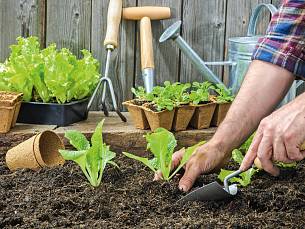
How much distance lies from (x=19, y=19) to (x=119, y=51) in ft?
1.59

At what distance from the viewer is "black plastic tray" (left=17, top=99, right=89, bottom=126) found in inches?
118

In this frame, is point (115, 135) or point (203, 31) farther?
point (203, 31)

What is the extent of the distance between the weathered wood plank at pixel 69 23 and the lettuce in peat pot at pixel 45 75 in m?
0.35

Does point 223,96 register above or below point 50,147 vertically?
above

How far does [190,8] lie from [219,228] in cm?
179

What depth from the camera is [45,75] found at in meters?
2.95

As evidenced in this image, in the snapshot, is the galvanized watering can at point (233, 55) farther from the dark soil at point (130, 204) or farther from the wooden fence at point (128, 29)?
the dark soil at point (130, 204)

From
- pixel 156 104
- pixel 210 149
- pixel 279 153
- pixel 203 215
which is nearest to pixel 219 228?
pixel 203 215

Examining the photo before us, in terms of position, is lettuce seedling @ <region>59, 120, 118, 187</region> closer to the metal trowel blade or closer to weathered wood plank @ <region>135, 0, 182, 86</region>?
the metal trowel blade

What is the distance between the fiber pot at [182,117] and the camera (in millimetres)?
2928

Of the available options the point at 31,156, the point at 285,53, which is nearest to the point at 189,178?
the point at 285,53

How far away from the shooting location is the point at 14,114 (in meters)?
2.89

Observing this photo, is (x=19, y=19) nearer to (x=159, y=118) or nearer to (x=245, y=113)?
(x=159, y=118)

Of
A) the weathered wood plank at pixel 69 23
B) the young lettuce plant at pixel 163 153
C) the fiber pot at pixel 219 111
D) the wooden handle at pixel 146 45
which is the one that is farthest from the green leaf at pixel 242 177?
the weathered wood plank at pixel 69 23
